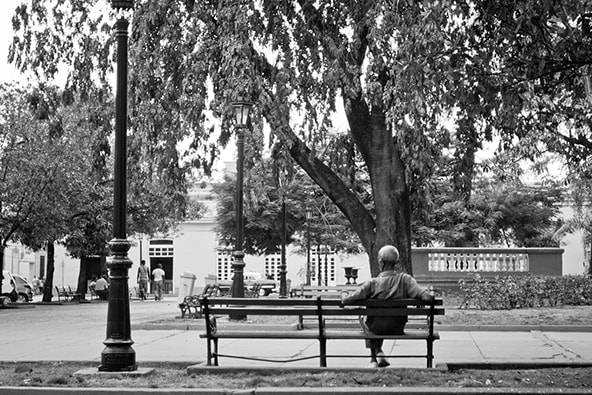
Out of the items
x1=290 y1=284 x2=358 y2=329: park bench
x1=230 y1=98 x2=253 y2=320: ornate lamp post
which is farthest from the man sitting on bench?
x1=230 y1=98 x2=253 y2=320: ornate lamp post

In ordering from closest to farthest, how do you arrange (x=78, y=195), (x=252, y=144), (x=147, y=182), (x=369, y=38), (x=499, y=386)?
(x=499, y=386)
(x=369, y=38)
(x=252, y=144)
(x=147, y=182)
(x=78, y=195)

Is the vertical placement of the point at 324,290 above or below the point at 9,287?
below

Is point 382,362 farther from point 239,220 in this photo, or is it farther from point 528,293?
point 528,293

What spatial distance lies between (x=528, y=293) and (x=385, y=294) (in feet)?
45.9

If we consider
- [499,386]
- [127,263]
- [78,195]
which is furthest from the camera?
[78,195]

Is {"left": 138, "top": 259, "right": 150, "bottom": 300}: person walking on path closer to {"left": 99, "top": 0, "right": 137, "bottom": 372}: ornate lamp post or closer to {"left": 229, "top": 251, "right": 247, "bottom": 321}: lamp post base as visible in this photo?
{"left": 229, "top": 251, "right": 247, "bottom": 321}: lamp post base

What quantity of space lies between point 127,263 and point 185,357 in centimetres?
236

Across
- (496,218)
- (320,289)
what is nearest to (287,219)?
(496,218)

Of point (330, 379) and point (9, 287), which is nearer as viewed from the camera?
point (330, 379)

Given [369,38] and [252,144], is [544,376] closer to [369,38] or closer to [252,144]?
[369,38]

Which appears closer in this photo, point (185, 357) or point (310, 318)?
point (185, 357)

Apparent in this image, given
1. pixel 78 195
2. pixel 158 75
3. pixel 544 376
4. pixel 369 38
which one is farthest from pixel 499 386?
pixel 78 195

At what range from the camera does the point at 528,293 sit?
76.3 ft

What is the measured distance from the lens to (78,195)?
36812mm
